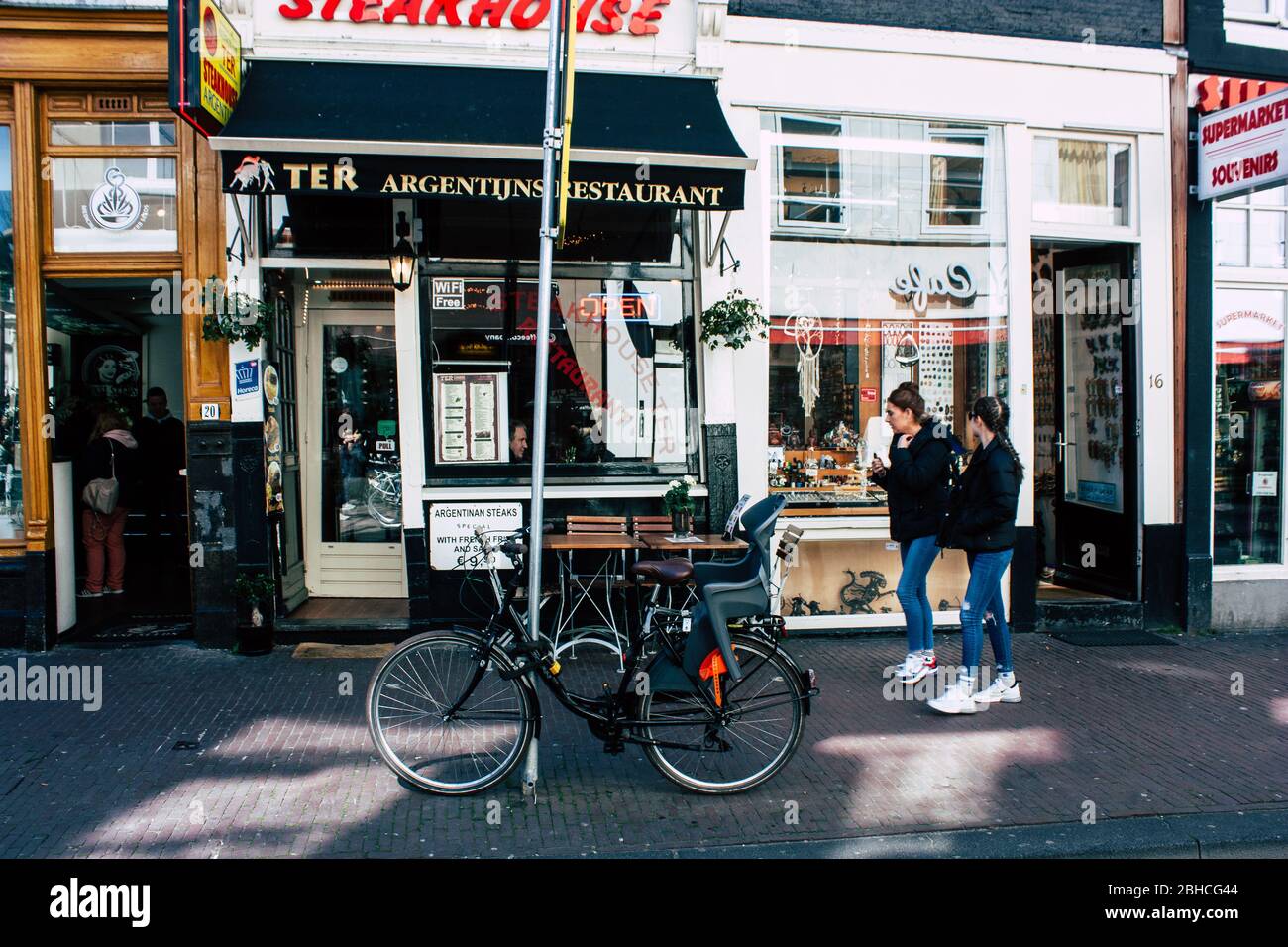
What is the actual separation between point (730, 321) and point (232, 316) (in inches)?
147

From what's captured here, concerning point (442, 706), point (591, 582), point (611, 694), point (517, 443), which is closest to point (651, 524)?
point (591, 582)

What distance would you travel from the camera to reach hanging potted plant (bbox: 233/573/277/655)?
749 centimetres

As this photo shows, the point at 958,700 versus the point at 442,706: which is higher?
the point at 442,706

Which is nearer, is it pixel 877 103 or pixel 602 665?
pixel 602 665

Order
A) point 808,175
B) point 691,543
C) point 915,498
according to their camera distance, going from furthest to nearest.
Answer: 1. point 808,175
2. point 691,543
3. point 915,498

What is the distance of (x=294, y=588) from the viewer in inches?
336

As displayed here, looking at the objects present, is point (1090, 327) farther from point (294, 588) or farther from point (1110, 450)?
point (294, 588)

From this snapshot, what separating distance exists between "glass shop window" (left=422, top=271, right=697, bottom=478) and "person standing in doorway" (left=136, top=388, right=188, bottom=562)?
3889 millimetres

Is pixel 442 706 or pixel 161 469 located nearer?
pixel 442 706

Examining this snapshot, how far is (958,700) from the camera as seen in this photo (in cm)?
633

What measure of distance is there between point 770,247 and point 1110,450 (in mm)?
3762

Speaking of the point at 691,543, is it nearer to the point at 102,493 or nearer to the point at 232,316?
the point at 232,316
